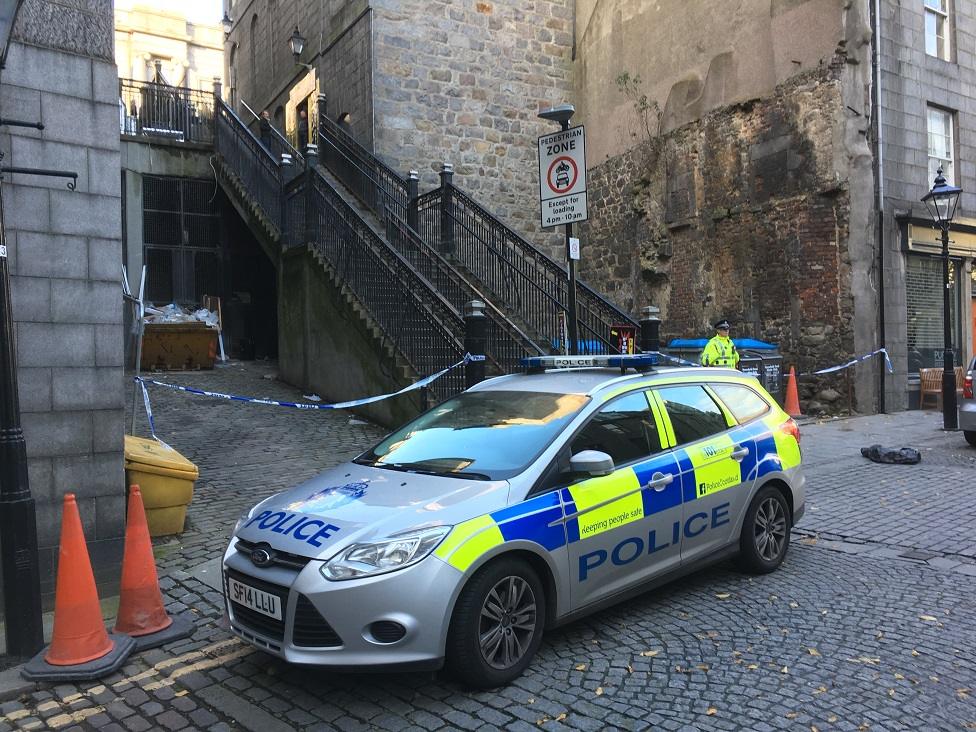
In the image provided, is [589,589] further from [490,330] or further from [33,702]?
[490,330]

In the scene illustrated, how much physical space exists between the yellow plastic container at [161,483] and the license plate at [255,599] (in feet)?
7.85

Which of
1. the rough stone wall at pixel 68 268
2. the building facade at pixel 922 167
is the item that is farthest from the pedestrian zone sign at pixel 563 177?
the building facade at pixel 922 167

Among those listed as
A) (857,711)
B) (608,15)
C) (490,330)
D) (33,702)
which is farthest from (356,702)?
(608,15)

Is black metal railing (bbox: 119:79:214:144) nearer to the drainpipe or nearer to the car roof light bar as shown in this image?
the drainpipe

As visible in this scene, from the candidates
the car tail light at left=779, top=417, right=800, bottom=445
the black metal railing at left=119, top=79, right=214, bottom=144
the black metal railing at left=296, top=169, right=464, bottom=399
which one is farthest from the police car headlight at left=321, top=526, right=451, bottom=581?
the black metal railing at left=119, top=79, right=214, bottom=144

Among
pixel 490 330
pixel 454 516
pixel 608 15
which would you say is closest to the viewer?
pixel 454 516

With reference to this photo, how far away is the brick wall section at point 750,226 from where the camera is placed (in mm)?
14133

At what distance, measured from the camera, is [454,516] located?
379cm

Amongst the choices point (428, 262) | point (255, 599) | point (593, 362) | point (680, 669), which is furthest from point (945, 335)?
point (255, 599)

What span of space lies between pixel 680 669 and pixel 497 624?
3.36ft

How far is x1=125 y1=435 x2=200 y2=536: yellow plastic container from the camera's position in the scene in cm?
600

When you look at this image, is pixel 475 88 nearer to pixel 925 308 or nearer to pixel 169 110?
pixel 169 110

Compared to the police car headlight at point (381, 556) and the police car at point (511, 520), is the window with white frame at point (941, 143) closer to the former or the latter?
the police car at point (511, 520)

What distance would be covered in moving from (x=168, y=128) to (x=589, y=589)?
1969cm
